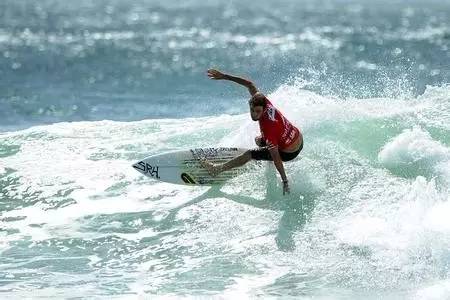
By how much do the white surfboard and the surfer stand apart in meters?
0.30

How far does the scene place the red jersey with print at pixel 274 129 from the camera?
13.2 metres

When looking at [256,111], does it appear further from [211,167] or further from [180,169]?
[180,169]

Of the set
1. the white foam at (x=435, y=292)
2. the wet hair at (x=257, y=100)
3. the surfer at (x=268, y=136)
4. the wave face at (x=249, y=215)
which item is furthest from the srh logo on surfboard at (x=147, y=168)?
the white foam at (x=435, y=292)

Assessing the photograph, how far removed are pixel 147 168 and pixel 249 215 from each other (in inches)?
76.8

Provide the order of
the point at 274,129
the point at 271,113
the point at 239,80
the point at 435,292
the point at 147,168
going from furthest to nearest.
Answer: the point at 147,168 < the point at 239,80 < the point at 274,129 < the point at 271,113 < the point at 435,292

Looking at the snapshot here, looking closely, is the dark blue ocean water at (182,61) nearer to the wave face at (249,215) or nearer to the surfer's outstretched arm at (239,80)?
the wave face at (249,215)

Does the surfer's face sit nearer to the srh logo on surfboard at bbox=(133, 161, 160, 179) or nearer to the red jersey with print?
the red jersey with print

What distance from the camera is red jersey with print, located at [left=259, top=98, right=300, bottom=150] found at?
13172 mm

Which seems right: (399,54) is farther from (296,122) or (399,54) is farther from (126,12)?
(126,12)

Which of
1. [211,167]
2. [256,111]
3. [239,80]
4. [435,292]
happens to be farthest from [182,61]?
[435,292]

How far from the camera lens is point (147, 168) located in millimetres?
14258

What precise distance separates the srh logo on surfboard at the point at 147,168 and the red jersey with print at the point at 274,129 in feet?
6.36

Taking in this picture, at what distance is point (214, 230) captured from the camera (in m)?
12.8

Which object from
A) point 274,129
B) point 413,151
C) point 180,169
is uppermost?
point 274,129
